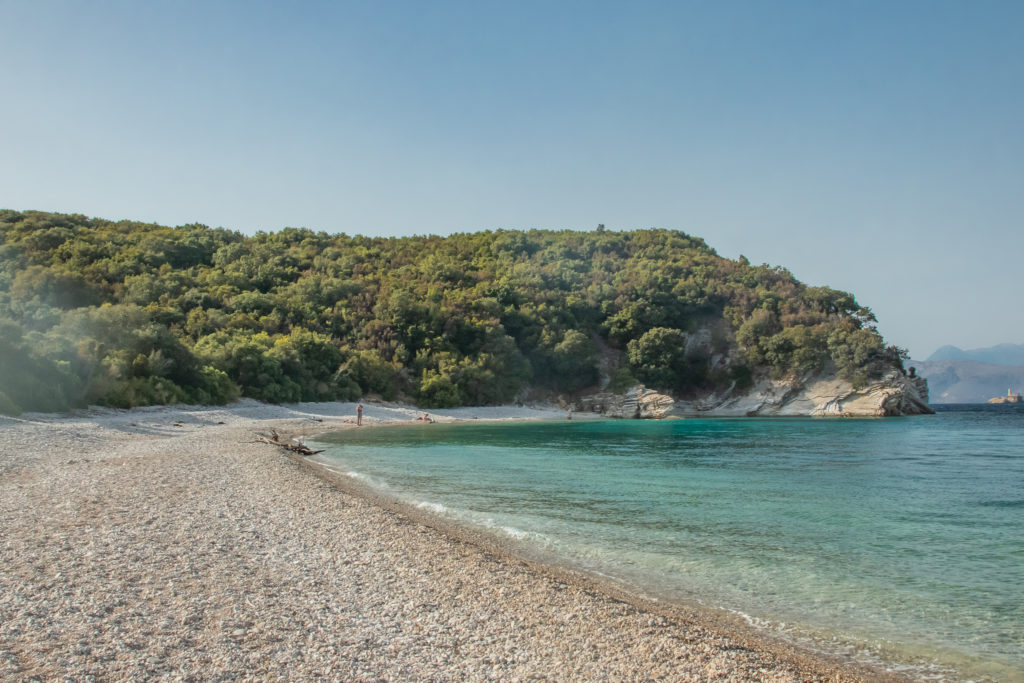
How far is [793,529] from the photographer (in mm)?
10203

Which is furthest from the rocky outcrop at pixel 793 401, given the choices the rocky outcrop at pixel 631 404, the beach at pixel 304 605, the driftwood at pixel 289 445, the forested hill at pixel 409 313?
the beach at pixel 304 605

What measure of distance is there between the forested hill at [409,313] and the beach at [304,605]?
22.0 m

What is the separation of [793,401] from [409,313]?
1485 inches

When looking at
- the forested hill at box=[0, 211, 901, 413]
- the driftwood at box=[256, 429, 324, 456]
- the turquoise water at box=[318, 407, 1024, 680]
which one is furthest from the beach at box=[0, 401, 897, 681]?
the forested hill at box=[0, 211, 901, 413]

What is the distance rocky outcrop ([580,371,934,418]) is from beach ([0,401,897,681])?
159 ft

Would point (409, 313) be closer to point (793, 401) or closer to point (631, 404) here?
point (631, 404)

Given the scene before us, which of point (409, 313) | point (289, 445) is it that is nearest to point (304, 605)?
point (289, 445)

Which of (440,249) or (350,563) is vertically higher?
(440,249)

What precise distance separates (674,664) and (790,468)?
598 inches

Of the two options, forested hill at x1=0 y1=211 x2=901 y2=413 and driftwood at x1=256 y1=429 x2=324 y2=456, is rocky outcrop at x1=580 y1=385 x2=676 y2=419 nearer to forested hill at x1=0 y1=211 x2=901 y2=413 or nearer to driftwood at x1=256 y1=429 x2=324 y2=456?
forested hill at x1=0 y1=211 x2=901 y2=413

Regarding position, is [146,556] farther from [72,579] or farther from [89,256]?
[89,256]

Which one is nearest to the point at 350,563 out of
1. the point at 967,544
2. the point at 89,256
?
the point at 967,544

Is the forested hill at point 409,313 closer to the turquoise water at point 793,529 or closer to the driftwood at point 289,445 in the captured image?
the driftwood at point 289,445

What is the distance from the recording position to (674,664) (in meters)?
5.04
